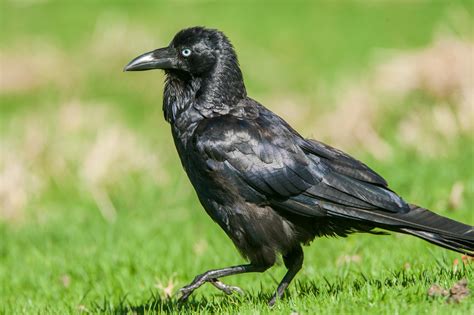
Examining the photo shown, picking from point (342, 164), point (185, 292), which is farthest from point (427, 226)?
point (185, 292)

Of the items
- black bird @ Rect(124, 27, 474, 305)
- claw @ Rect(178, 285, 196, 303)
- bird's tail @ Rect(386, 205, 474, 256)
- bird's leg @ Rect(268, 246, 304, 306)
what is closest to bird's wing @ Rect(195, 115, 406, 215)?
black bird @ Rect(124, 27, 474, 305)

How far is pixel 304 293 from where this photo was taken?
5.62 metres

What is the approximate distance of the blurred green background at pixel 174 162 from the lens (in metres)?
6.27

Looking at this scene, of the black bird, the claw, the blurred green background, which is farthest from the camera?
the blurred green background

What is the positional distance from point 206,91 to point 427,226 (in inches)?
71.4

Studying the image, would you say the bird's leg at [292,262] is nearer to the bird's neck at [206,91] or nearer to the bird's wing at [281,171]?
the bird's wing at [281,171]

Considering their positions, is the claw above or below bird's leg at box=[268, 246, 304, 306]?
below

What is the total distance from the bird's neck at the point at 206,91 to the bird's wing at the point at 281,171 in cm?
25

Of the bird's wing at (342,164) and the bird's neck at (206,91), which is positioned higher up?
the bird's neck at (206,91)

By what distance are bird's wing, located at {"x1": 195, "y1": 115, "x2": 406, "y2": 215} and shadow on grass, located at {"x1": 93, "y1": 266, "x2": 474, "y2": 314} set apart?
1.54ft

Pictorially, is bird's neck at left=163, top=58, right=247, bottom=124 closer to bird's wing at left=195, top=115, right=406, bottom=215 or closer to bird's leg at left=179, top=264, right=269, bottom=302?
bird's wing at left=195, top=115, right=406, bottom=215

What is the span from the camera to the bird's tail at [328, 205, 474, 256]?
5.44 metres

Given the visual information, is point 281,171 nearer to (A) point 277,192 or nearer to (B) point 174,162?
(A) point 277,192

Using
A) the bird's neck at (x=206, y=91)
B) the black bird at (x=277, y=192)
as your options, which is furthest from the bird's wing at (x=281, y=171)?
the bird's neck at (x=206, y=91)
